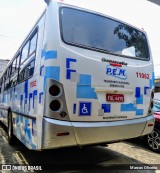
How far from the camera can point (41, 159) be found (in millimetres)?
4684

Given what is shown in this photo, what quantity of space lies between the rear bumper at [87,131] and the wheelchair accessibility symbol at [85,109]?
0.47ft

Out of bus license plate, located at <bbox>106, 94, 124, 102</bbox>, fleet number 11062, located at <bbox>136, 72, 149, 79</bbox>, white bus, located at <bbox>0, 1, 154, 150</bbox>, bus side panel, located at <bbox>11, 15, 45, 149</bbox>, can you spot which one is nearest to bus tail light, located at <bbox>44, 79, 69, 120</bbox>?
white bus, located at <bbox>0, 1, 154, 150</bbox>

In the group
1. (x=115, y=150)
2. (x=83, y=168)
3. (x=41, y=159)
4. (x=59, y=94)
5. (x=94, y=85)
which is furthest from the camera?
(x=115, y=150)

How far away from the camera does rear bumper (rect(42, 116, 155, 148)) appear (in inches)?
120

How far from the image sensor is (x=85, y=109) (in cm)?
332

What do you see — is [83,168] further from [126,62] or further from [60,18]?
[60,18]

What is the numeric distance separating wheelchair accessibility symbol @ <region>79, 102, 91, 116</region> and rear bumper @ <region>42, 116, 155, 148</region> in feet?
0.47

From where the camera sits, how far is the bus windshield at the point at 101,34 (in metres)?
3.52

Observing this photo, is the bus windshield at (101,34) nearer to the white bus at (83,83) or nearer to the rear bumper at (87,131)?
the white bus at (83,83)

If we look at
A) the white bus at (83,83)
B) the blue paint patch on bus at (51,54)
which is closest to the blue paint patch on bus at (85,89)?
the white bus at (83,83)

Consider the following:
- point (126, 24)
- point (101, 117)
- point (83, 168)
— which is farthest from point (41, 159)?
point (126, 24)

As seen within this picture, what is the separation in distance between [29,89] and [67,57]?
1.08 metres

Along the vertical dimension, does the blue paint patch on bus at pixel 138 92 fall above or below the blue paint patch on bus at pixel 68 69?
below

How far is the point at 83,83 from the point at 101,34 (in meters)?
1.03
